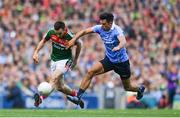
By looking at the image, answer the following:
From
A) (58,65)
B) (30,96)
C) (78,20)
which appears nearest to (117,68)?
(58,65)

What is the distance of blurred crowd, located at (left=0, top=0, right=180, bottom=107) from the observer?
32.8 m

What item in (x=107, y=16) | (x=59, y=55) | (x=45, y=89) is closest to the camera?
(x=107, y=16)

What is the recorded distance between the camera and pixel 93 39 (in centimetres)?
3553

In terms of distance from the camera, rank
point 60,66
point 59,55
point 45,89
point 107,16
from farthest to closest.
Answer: point 59,55 → point 60,66 → point 45,89 → point 107,16

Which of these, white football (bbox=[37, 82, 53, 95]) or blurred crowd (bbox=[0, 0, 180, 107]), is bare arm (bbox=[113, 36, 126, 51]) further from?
blurred crowd (bbox=[0, 0, 180, 107])

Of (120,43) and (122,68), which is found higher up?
(120,43)

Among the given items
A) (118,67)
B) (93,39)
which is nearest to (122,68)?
(118,67)

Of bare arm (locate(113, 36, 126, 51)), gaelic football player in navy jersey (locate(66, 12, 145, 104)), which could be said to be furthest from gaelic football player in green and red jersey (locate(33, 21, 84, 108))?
bare arm (locate(113, 36, 126, 51))

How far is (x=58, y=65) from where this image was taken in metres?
22.9

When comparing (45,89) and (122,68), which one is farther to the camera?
(122,68)

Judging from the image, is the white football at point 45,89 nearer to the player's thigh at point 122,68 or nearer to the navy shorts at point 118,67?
the navy shorts at point 118,67

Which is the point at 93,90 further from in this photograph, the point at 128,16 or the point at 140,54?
the point at 128,16

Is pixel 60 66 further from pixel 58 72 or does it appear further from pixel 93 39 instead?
pixel 93 39

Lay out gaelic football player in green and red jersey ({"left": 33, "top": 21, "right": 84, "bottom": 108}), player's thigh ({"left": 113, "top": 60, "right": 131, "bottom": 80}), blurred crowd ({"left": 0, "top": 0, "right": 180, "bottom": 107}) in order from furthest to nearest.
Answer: blurred crowd ({"left": 0, "top": 0, "right": 180, "bottom": 107}) → player's thigh ({"left": 113, "top": 60, "right": 131, "bottom": 80}) → gaelic football player in green and red jersey ({"left": 33, "top": 21, "right": 84, "bottom": 108})
